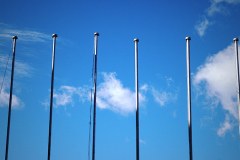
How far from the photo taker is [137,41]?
31.4 meters

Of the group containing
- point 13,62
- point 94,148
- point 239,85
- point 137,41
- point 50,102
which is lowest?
point 94,148

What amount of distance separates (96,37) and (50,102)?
24.7 ft

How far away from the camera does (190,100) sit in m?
28.6

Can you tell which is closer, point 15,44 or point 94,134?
point 94,134

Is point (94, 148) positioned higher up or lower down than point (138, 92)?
lower down

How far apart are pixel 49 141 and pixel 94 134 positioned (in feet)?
13.3

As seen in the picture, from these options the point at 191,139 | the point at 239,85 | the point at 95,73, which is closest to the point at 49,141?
the point at 95,73

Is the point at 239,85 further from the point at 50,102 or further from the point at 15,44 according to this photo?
the point at 15,44

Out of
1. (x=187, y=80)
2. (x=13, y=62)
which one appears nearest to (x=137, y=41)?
(x=187, y=80)

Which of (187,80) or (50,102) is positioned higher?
(187,80)

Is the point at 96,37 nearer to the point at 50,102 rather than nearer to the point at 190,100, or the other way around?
the point at 50,102

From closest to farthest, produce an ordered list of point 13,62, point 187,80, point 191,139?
point 191,139, point 187,80, point 13,62

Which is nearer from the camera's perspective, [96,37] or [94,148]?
[94,148]

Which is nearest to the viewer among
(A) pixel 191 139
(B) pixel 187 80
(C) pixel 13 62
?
(A) pixel 191 139
